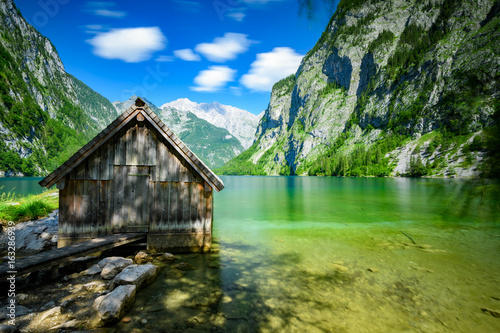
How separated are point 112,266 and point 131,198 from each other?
2.97m

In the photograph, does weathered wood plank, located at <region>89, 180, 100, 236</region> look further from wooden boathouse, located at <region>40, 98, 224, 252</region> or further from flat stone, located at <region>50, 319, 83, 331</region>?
flat stone, located at <region>50, 319, 83, 331</region>

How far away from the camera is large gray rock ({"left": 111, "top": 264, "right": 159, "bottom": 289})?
7.61 metres

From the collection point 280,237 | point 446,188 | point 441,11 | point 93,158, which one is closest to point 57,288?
point 93,158

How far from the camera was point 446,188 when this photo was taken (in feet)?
10.8

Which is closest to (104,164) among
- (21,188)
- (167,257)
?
(167,257)

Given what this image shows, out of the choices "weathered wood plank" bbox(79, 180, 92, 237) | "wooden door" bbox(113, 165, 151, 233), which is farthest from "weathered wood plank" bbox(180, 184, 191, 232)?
"weathered wood plank" bbox(79, 180, 92, 237)

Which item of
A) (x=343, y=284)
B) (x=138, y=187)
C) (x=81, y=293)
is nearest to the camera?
(x=81, y=293)

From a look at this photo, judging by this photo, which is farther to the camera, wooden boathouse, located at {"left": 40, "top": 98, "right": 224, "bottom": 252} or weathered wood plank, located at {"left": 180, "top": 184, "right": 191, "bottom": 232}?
weathered wood plank, located at {"left": 180, "top": 184, "right": 191, "bottom": 232}

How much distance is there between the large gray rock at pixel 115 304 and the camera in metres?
6.10

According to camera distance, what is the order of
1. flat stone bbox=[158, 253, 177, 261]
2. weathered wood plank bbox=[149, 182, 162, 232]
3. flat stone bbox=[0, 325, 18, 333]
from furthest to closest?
weathered wood plank bbox=[149, 182, 162, 232]
flat stone bbox=[158, 253, 177, 261]
flat stone bbox=[0, 325, 18, 333]

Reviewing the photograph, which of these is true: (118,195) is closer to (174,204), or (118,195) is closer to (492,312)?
(174,204)

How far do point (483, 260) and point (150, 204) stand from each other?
54.5 feet

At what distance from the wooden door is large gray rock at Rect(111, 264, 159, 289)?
8.33 feet

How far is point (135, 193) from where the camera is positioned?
10727 millimetres
